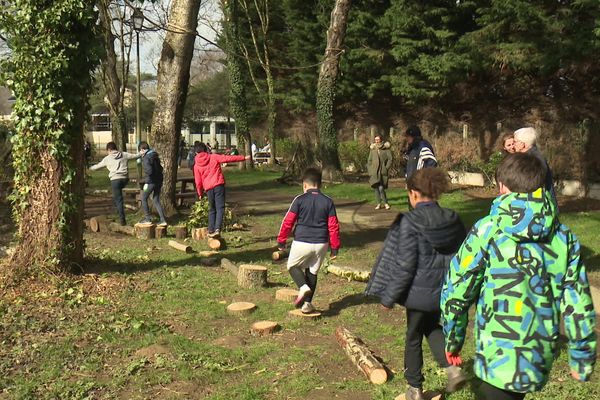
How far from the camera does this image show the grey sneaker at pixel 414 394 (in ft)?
13.8

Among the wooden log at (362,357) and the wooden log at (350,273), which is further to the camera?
the wooden log at (350,273)

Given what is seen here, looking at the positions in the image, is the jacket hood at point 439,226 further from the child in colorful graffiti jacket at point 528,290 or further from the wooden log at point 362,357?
the wooden log at point 362,357

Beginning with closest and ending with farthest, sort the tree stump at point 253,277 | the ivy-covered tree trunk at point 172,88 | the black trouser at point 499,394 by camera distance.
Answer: the black trouser at point 499,394, the tree stump at point 253,277, the ivy-covered tree trunk at point 172,88

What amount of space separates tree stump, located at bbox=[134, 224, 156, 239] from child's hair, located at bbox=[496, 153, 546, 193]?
8.92 m

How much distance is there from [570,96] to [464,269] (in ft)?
70.3

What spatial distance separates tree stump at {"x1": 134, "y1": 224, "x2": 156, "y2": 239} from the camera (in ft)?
36.4

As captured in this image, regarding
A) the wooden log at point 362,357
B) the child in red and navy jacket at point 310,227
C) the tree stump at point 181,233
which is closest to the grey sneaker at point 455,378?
the wooden log at point 362,357

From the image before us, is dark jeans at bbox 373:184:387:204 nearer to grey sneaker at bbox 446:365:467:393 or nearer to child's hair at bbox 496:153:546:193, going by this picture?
grey sneaker at bbox 446:365:467:393

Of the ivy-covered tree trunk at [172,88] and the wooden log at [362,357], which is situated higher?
the ivy-covered tree trunk at [172,88]

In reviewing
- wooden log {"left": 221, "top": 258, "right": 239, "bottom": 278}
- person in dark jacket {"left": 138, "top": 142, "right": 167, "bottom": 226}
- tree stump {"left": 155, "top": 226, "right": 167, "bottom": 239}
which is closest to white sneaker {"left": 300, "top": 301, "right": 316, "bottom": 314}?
wooden log {"left": 221, "top": 258, "right": 239, "bottom": 278}

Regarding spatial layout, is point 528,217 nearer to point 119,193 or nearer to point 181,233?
point 181,233

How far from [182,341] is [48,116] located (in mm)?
3227

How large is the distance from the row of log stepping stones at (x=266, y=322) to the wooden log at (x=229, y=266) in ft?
4.20

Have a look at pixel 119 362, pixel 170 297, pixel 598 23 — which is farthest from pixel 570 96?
pixel 119 362
